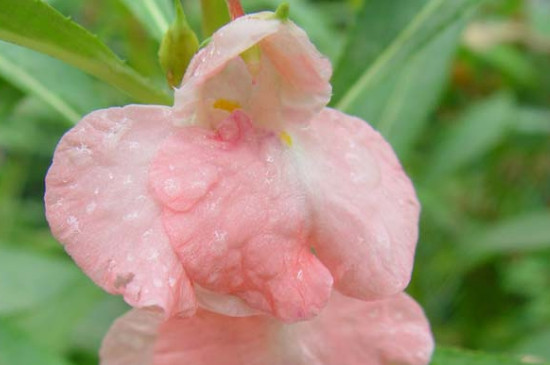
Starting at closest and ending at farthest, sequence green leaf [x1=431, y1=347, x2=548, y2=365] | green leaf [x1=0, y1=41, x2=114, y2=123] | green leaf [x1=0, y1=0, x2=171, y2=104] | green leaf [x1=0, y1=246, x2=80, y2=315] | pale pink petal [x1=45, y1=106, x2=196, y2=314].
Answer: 1. pale pink petal [x1=45, y1=106, x2=196, y2=314]
2. green leaf [x1=0, y1=0, x2=171, y2=104]
3. green leaf [x1=431, y1=347, x2=548, y2=365]
4. green leaf [x1=0, y1=41, x2=114, y2=123]
5. green leaf [x1=0, y1=246, x2=80, y2=315]

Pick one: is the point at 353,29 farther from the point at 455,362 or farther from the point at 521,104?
the point at 521,104

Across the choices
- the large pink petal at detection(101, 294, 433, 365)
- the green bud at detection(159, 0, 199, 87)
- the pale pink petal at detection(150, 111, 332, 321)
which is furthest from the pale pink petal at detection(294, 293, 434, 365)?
the green bud at detection(159, 0, 199, 87)

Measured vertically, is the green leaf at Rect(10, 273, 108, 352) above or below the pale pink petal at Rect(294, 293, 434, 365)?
below

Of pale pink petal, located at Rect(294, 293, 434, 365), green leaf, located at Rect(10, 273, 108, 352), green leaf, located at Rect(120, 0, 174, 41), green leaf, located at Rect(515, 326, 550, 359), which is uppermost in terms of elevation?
green leaf, located at Rect(120, 0, 174, 41)

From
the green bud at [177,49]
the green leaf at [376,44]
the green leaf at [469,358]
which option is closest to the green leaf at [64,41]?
the green bud at [177,49]

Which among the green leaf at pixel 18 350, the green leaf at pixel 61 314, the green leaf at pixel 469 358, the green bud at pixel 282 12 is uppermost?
the green bud at pixel 282 12

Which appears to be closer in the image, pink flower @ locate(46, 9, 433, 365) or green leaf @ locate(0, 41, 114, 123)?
pink flower @ locate(46, 9, 433, 365)

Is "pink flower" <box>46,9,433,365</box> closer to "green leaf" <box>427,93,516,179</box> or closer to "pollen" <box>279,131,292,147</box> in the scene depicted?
"pollen" <box>279,131,292,147</box>

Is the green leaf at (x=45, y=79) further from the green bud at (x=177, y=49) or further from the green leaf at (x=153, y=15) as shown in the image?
the green bud at (x=177, y=49)
